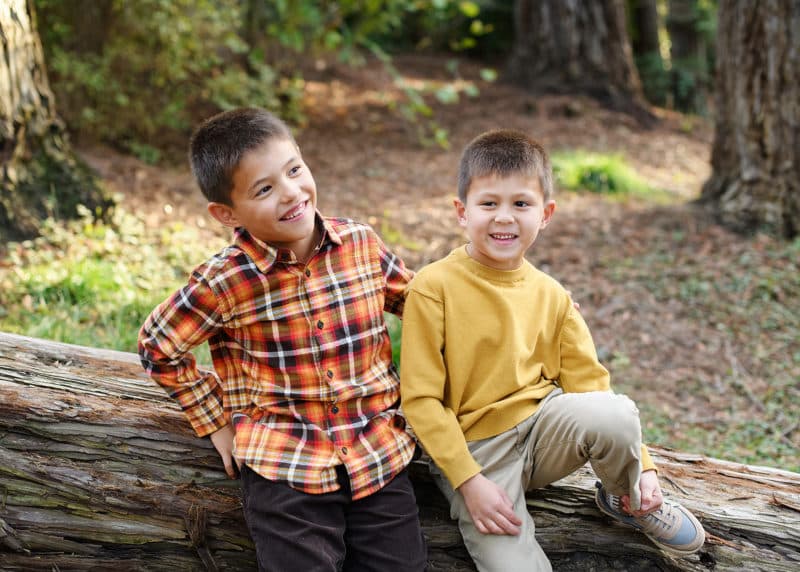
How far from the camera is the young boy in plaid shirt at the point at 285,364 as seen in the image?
7.19 ft

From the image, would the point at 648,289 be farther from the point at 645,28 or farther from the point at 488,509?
the point at 645,28

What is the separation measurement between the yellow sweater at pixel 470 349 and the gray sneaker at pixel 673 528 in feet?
0.50

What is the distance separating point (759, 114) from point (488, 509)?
14.6 feet

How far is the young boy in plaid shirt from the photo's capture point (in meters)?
2.19

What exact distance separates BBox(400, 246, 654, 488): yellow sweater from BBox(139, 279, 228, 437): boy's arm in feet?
1.97

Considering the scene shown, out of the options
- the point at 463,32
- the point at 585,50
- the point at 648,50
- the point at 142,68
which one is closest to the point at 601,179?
the point at 585,50

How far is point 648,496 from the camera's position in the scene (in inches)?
88.4

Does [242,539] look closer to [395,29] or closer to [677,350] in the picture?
[677,350]

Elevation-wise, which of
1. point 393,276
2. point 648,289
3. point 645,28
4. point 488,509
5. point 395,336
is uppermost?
point 645,28

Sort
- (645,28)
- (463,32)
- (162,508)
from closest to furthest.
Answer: (162,508) < (645,28) < (463,32)

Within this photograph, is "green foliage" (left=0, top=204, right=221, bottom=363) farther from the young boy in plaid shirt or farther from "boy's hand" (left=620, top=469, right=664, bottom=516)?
"boy's hand" (left=620, top=469, right=664, bottom=516)

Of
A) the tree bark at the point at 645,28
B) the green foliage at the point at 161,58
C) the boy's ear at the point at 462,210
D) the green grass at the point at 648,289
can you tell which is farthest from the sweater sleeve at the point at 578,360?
the tree bark at the point at 645,28

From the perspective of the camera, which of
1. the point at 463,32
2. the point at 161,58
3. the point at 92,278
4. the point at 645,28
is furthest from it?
the point at 463,32

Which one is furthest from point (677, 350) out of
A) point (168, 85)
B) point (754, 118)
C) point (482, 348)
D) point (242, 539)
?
point (168, 85)
